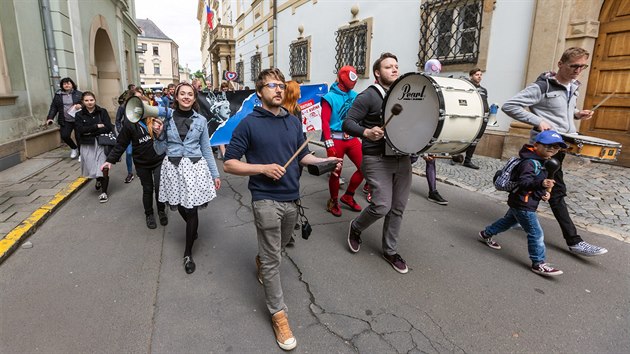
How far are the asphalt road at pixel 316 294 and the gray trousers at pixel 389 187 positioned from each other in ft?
1.37

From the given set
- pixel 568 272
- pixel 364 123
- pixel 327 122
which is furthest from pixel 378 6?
pixel 568 272

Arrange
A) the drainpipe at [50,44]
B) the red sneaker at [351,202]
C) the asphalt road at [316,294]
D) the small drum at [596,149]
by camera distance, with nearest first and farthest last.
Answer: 1. the asphalt road at [316,294]
2. the small drum at [596,149]
3. the red sneaker at [351,202]
4. the drainpipe at [50,44]

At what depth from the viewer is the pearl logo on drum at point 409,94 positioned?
286cm

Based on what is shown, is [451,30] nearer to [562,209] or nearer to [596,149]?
[562,209]

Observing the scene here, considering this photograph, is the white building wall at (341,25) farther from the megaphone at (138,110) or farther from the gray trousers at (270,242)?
the gray trousers at (270,242)

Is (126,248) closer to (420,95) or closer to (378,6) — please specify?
(420,95)

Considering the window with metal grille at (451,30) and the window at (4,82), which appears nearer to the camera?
the window at (4,82)

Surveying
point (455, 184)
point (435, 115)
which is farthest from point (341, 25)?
point (435, 115)

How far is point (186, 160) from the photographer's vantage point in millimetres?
3422

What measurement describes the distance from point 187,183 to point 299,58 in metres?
13.6

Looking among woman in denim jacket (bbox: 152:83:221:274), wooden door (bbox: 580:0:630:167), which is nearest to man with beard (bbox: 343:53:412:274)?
woman in denim jacket (bbox: 152:83:221:274)

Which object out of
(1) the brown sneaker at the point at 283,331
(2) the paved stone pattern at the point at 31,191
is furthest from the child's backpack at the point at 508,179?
(2) the paved stone pattern at the point at 31,191

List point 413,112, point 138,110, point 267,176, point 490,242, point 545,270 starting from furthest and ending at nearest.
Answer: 1. point 490,242
2. point 545,270
3. point 138,110
4. point 413,112
5. point 267,176

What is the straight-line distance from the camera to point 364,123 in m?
3.35
